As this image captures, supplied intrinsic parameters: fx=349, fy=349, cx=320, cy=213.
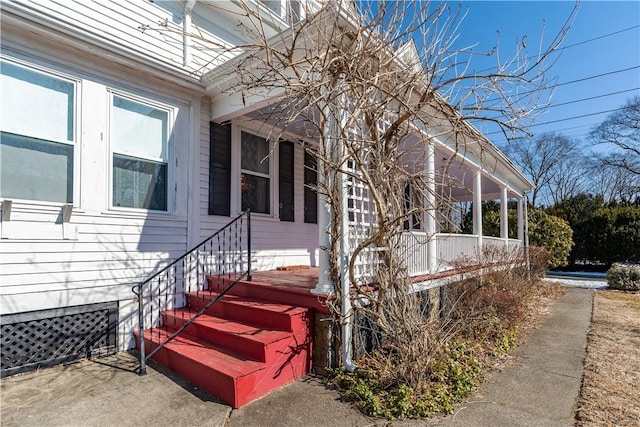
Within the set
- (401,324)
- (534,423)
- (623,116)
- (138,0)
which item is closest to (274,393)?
(401,324)

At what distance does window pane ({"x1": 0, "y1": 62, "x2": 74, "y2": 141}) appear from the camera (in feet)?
12.0

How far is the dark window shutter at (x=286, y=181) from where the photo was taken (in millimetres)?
6305

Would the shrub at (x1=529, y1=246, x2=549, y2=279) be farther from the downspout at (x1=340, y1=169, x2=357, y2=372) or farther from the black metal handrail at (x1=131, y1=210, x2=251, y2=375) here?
the black metal handrail at (x1=131, y1=210, x2=251, y2=375)

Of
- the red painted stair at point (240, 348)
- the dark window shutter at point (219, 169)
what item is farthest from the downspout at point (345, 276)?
the dark window shutter at point (219, 169)

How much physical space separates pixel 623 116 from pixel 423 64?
2518 cm

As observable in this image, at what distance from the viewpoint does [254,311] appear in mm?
4016

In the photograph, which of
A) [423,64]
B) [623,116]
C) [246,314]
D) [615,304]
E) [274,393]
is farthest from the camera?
[623,116]

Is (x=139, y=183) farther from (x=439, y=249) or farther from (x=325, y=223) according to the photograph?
(x=439, y=249)

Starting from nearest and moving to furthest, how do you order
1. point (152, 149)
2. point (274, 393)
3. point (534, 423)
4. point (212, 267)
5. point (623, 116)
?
point (534, 423), point (274, 393), point (152, 149), point (212, 267), point (623, 116)

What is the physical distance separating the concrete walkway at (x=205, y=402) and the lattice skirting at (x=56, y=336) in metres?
0.15

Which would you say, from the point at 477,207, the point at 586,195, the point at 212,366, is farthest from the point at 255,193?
the point at 586,195

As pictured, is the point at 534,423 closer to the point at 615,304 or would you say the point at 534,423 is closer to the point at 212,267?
the point at 212,267

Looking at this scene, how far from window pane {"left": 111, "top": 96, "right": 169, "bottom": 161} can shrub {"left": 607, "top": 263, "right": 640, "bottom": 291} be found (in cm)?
1322

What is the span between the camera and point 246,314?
411cm
